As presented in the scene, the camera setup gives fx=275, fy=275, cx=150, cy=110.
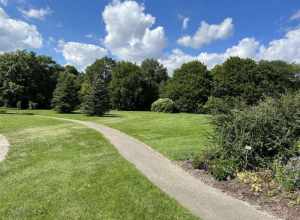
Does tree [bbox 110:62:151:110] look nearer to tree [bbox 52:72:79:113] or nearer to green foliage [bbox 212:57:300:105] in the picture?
tree [bbox 52:72:79:113]

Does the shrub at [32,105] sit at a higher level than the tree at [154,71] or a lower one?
lower

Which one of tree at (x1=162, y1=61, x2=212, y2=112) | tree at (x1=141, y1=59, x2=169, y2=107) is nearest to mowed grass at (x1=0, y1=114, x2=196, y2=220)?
tree at (x1=162, y1=61, x2=212, y2=112)

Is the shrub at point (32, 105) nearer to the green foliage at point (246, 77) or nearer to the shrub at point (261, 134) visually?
the green foliage at point (246, 77)

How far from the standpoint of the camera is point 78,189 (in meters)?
6.07

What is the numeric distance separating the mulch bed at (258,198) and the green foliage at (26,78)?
39822 millimetres

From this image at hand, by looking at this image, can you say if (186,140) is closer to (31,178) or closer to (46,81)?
(31,178)

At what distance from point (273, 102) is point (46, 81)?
164 feet

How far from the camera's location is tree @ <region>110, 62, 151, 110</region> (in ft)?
153

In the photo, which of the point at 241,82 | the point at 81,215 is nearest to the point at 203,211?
the point at 81,215

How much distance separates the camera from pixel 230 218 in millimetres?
4695

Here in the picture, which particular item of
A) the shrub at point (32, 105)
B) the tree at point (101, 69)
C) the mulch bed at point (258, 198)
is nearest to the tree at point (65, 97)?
the shrub at point (32, 105)

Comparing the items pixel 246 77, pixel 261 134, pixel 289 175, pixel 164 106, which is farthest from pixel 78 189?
pixel 246 77

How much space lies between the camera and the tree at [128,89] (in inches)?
1839

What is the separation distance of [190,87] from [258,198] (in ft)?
123
